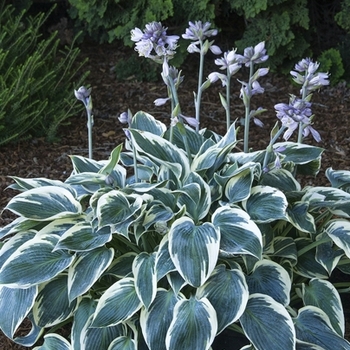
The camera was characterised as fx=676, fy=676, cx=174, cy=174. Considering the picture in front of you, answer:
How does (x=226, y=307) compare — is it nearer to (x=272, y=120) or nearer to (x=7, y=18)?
(x=272, y=120)

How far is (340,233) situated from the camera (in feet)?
8.51

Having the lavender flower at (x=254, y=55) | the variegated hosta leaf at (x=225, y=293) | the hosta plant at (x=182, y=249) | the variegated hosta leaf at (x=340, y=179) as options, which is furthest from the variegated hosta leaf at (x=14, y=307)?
the variegated hosta leaf at (x=340, y=179)

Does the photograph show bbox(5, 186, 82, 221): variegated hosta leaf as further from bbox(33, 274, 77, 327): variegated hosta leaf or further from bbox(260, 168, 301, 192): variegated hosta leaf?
bbox(260, 168, 301, 192): variegated hosta leaf

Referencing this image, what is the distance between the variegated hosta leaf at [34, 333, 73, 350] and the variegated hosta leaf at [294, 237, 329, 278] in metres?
0.96

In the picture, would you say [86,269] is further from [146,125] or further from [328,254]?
[328,254]

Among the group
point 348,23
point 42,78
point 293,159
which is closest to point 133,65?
point 42,78

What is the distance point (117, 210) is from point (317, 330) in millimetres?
857

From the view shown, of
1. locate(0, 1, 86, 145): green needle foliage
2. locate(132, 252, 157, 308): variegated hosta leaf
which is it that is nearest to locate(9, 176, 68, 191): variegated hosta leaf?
locate(132, 252, 157, 308): variegated hosta leaf

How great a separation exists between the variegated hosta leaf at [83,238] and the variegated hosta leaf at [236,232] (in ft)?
1.34

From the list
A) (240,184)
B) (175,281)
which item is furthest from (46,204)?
(240,184)

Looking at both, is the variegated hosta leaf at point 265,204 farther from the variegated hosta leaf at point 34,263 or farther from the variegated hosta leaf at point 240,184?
the variegated hosta leaf at point 34,263

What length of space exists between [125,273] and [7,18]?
3.08m

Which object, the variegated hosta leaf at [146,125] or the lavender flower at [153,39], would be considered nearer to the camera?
the lavender flower at [153,39]

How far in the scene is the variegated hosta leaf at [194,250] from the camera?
7.52ft
